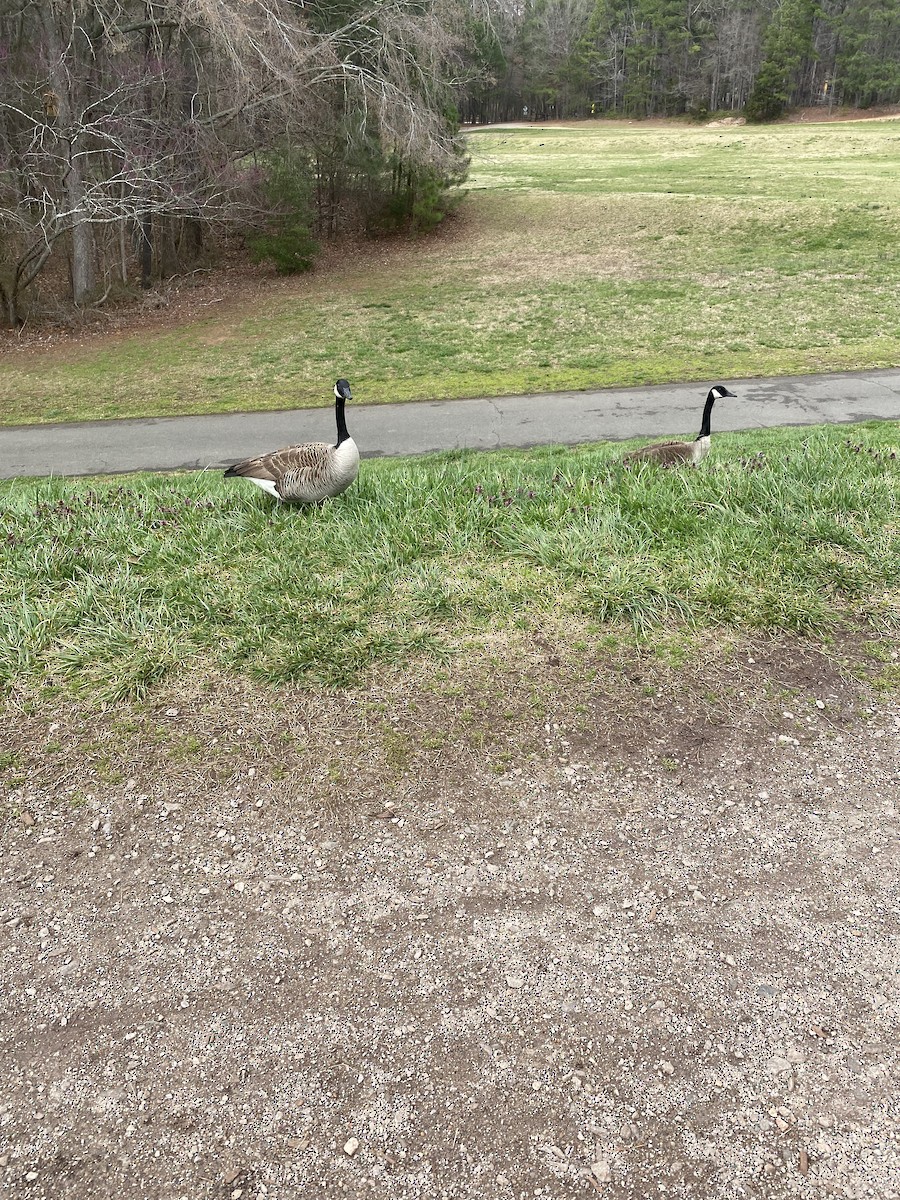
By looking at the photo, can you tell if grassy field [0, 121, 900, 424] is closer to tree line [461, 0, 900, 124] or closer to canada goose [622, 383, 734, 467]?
canada goose [622, 383, 734, 467]

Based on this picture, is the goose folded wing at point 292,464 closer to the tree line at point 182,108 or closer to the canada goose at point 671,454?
the canada goose at point 671,454

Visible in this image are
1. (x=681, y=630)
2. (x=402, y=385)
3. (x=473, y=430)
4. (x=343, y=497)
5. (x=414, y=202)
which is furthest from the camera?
(x=414, y=202)

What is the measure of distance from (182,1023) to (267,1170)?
2.13ft

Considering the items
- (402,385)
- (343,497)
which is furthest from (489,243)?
(343,497)

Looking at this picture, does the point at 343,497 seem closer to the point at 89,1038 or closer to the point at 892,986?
the point at 89,1038

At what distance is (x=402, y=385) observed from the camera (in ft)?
54.1

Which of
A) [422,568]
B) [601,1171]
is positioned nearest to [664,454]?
[422,568]

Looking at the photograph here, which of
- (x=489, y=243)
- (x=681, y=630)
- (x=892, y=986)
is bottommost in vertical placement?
(x=892, y=986)

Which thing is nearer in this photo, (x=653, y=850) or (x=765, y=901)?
(x=765, y=901)

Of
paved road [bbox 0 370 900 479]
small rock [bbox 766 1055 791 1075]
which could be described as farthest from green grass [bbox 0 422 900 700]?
paved road [bbox 0 370 900 479]

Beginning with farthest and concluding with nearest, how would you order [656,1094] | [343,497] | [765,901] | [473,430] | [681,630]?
[473,430], [343,497], [681,630], [765,901], [656,1094]

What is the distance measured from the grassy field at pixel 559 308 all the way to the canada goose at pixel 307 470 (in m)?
9.31

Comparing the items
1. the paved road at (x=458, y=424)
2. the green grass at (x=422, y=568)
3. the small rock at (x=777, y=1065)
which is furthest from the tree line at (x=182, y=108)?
the small rock at (x=777, y=1065)

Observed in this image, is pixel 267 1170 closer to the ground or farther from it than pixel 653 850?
closer to the ground
